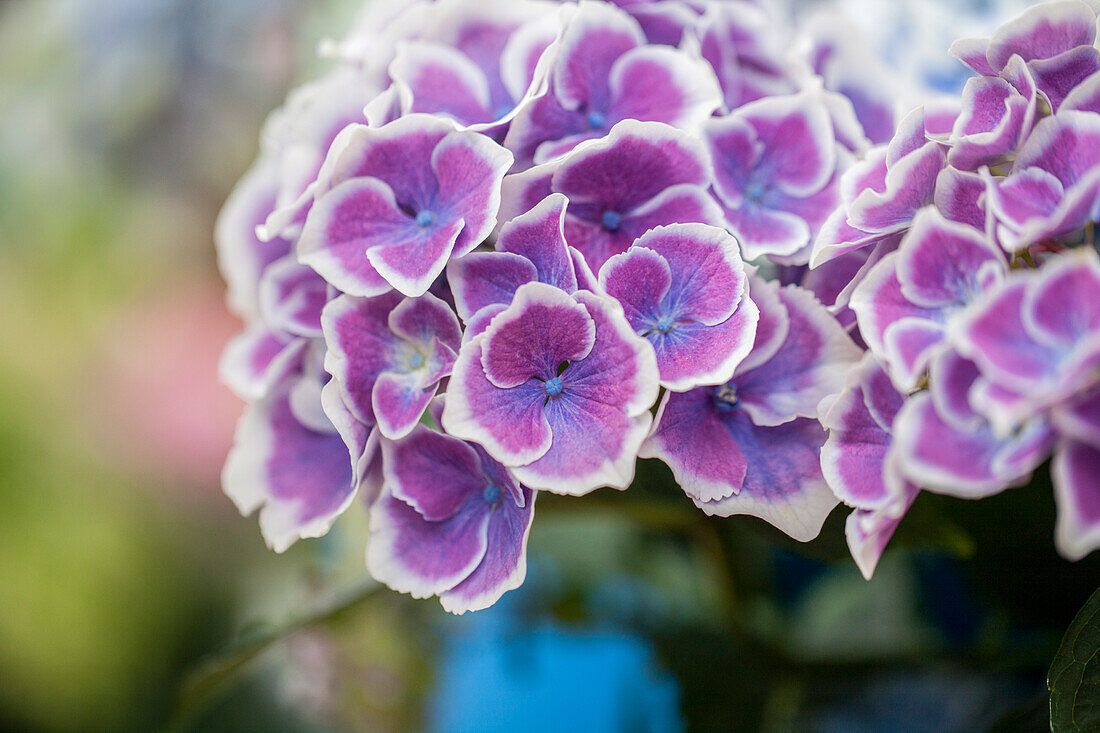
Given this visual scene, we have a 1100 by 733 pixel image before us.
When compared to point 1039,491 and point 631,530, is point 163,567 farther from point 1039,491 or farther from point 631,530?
point 1039,491

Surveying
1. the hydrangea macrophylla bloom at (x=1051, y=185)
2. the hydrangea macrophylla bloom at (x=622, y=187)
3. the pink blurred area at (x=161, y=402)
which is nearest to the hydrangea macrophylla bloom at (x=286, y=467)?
the hydrangea macrophylla bloom at (x=622, y=187)

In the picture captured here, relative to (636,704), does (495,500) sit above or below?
above

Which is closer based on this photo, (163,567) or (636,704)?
(636,704)

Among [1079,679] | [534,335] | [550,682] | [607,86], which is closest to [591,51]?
[607,86]

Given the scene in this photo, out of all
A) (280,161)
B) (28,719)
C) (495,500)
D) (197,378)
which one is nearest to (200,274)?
(197,378)

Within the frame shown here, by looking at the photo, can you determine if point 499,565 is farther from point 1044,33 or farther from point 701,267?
point 1044,33

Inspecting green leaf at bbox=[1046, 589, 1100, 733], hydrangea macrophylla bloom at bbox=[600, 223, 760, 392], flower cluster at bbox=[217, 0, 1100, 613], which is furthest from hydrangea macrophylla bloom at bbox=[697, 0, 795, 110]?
green leaf at bbox=[1046, 589, 1100, 733]

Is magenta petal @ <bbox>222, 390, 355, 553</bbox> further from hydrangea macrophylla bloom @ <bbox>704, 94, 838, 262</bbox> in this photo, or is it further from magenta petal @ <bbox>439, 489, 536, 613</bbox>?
hydrangea macrophylla bloom @ <bbox>704, 94, 838, 262</bbox>
